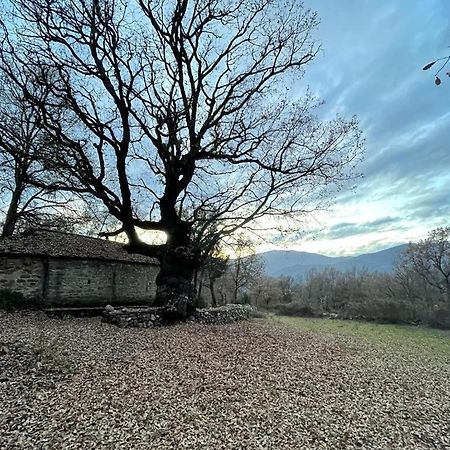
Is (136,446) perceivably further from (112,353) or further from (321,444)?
(112,353)

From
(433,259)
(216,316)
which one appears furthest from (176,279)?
(433,259)

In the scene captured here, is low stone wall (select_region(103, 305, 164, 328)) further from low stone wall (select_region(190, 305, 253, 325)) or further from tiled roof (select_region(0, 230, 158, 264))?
tiled roof (select_region(0, 230, 158, 264))

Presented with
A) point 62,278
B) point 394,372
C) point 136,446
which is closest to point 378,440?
point 136,446

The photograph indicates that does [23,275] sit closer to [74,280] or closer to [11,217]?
[74,280]

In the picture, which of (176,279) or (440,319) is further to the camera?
(440,319)

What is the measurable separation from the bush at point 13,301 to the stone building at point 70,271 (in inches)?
3.5

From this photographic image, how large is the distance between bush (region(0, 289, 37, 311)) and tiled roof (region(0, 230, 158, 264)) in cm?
163

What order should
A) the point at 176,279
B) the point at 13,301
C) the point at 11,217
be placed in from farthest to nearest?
the point at 11,217 → the point at 13,301 → the point at 176,279

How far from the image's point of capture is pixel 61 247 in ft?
50.6

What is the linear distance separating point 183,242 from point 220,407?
26.4ft

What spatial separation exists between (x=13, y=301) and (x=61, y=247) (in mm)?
3201

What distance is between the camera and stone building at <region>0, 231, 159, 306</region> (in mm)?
13570

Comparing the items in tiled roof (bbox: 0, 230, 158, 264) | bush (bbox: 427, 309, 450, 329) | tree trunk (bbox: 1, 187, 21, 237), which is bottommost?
bush (bbox: 427, 309, 450, 329)

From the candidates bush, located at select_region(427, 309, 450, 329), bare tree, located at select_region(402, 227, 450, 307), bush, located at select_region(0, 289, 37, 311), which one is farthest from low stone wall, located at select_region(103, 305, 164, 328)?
bare tree, located at select_region(402, 227, 450, 307)
